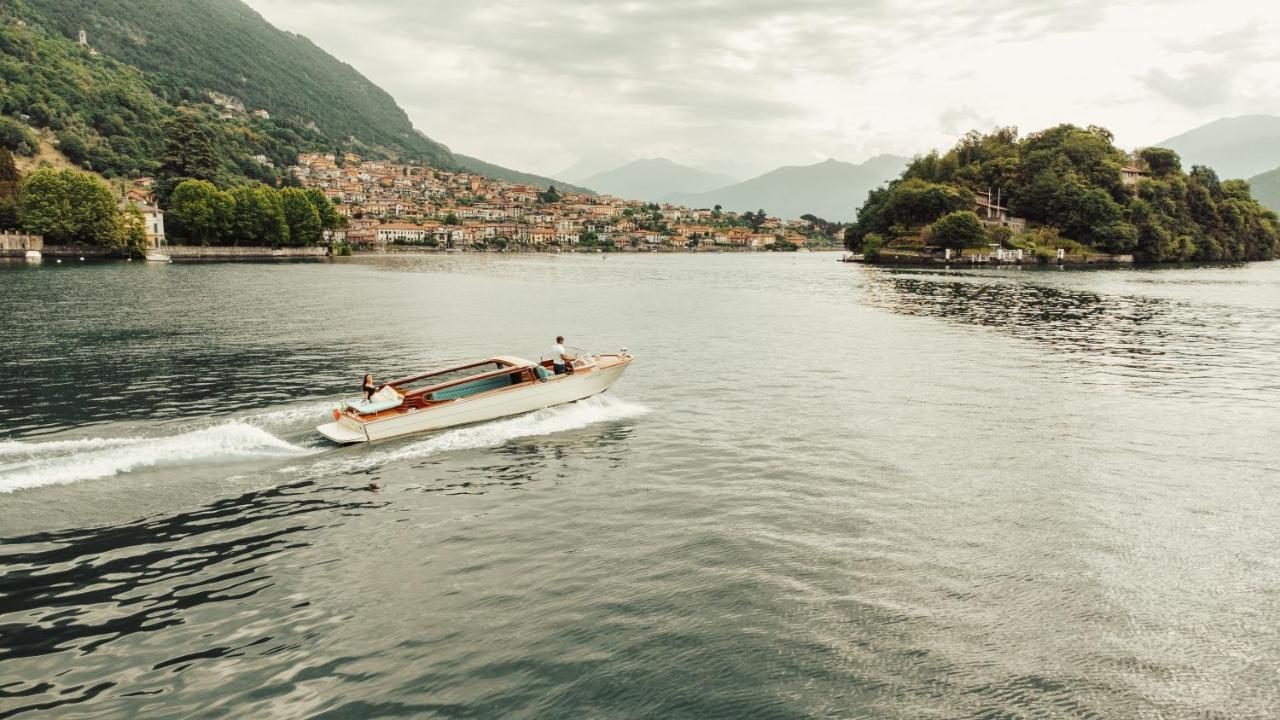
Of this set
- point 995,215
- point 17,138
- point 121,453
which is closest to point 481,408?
point 121,453

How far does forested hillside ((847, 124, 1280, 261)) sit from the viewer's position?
157750mm

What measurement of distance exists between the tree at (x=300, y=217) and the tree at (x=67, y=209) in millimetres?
32881

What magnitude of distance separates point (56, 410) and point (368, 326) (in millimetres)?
24359

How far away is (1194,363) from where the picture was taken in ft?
121

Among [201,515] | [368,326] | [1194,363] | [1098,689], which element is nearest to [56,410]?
[201,515]

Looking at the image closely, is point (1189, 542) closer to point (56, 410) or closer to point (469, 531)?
point (469, 531)

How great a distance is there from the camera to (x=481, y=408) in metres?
22.8

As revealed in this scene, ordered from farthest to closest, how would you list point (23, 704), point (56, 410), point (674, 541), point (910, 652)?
point (56, 410)
point (674, 541)
point (910, 652)
point (23, 704)

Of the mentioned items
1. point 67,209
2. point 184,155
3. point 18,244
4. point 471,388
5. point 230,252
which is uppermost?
point 184,155

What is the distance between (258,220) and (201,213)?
972 centimetres

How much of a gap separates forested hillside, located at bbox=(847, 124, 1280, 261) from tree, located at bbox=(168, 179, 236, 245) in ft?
466

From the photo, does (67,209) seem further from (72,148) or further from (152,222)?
(72,148)

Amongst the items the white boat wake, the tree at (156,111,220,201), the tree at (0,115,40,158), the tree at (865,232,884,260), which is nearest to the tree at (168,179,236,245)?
the tree at (156,111,220,201)

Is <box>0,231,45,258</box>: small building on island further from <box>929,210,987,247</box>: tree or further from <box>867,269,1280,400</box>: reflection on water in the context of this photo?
<box>929,210,987,247</box>: tree
